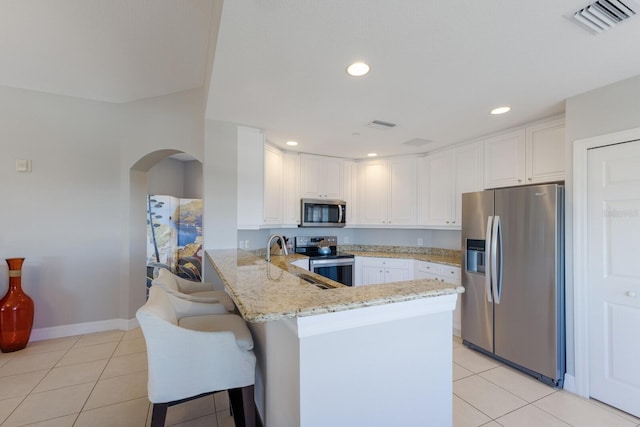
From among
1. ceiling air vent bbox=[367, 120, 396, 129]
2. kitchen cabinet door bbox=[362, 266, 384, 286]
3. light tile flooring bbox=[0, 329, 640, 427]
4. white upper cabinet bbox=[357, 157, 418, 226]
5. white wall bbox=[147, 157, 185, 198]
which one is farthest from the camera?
white wall bbox=[147, 157, 185, 198]

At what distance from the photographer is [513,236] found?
265cm

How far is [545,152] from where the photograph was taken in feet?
9.21

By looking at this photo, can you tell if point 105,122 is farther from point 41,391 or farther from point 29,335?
point 41,391

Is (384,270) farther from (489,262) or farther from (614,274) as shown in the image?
(614,274)

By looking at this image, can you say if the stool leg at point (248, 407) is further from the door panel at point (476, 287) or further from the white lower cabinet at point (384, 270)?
the white lower cabinet at point (384, 270)

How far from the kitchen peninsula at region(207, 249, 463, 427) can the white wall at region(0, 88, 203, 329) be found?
2840mm

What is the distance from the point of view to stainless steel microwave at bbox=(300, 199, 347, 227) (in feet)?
13.7

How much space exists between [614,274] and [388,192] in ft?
8.93

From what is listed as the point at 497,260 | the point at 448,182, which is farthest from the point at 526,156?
the point at 497,260

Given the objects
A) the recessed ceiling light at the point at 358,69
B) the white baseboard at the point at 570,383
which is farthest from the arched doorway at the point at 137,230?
the white baseboard at the point at 570,383

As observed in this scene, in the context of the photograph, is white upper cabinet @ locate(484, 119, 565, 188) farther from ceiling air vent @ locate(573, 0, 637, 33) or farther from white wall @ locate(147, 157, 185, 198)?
white wall @ locate(147, 157, 185, 198)

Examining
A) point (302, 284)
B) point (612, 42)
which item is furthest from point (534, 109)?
point (302, 284)

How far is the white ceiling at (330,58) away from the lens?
4.78ft

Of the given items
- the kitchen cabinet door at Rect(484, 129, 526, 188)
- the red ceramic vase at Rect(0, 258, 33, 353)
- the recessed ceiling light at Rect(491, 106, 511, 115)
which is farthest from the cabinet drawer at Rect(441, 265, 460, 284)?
the red ceramic vase at Rect(0, 258, 33, 353)
